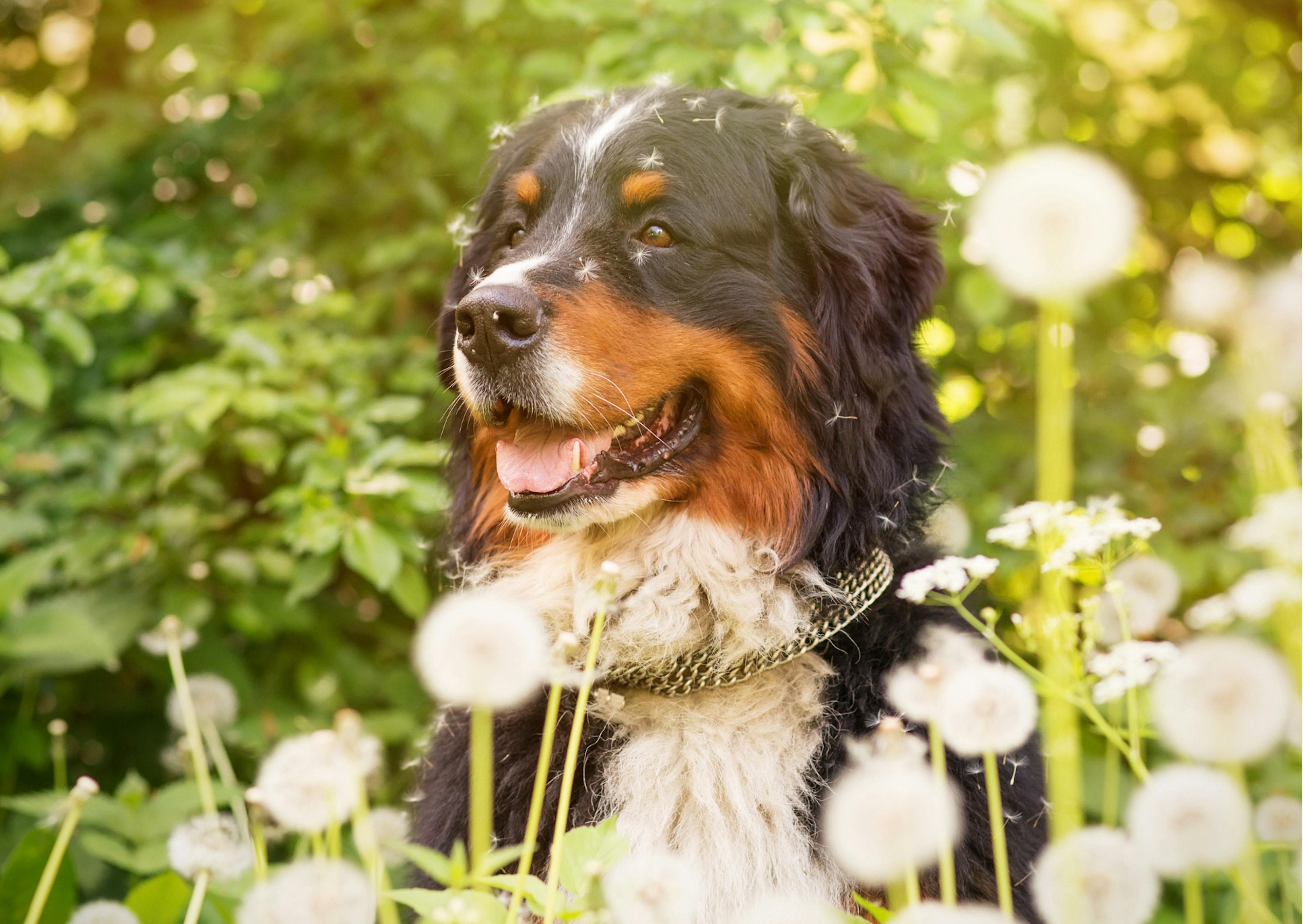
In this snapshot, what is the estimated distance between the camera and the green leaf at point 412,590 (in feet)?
9.40

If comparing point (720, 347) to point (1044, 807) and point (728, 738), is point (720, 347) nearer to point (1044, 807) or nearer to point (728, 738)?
point (728, 738)

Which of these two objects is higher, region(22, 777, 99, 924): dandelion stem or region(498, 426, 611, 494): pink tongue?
region(22, 777, 99, 924): dandelion stem

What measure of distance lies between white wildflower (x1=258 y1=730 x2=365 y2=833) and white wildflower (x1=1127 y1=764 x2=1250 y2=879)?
810 millimetres

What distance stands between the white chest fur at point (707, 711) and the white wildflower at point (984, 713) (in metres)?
0.69

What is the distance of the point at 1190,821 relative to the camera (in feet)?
3.69

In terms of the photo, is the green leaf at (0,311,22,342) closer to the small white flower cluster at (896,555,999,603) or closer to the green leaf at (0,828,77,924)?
the green leaf at (0,828,77,924)

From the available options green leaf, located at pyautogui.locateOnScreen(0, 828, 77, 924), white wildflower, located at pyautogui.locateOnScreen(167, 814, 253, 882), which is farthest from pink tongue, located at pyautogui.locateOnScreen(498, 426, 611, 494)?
green leaf, located at pyautogui.locateOnScreen(0, 828, 77, 924)

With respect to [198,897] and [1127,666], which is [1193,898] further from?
[198,897]

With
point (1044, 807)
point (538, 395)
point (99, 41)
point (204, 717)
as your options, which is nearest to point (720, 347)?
point (538, 395)

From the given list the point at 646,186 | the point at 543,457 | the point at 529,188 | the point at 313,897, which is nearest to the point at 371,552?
the point at 543,457

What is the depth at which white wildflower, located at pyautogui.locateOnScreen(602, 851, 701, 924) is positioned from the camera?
1258mm

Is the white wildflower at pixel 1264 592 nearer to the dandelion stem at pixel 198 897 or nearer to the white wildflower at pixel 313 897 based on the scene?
the white wildflower at pixel 313 897

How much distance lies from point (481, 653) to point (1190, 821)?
723mm

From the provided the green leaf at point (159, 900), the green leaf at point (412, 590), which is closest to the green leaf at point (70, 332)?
the green leaf at point (412, 590)
